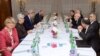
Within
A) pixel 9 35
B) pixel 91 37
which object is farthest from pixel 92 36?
pixel 9 35

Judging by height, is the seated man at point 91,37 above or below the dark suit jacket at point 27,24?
above

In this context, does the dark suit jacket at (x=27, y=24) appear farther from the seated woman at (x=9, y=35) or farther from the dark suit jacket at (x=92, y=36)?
the dark suit jacket at (x=92, y=36)

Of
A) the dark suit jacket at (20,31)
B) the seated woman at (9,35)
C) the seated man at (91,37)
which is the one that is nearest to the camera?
the seated woman at (9,35)

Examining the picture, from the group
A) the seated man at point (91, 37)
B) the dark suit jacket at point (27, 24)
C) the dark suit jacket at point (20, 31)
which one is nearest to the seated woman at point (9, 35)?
the dark suit jacket at point (20, 31)

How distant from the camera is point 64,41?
493 centimetres

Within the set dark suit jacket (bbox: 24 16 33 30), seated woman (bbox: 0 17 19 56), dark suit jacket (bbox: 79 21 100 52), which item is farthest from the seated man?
dark suit jacket (bbox: 24 16 33 30)

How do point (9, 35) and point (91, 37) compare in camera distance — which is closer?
point (9, 35)

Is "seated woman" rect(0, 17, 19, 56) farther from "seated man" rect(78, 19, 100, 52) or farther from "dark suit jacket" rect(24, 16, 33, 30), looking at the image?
"dark suit jacket" rect(24, 16, 33, 30)

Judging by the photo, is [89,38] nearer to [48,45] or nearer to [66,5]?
[48,45]

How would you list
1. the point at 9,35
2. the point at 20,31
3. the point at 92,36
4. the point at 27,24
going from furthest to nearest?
1. the point at 27,24
2. the point at 20,31
3. the point at 92,36
4. the point at 9,35

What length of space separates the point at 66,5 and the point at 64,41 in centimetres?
644

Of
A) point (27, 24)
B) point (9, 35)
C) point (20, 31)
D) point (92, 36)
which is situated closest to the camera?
point (9, 35)

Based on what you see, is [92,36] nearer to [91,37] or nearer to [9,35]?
[91,37]

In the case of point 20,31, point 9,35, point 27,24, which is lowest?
point 27,24
